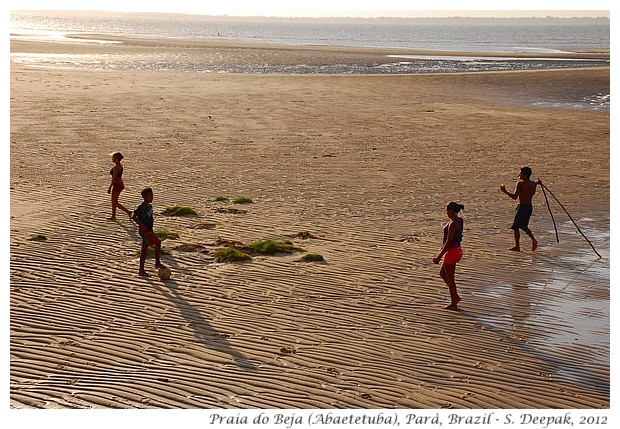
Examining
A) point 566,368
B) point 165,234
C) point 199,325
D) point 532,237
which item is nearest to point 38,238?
point 165,234

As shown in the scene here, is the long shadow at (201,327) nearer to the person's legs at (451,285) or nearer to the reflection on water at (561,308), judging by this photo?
the person's legs at (451,285)

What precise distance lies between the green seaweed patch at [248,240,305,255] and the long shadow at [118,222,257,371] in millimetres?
1511

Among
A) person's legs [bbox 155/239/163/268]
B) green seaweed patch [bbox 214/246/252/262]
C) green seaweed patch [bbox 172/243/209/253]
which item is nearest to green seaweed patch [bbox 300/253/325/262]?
green seaweed patch [bbox 214/246/252/262]

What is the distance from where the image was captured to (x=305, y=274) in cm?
1395

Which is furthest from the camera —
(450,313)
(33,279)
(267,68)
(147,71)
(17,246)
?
(267,68)

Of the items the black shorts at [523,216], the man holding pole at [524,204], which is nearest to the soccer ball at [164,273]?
the man holding pole at [524,204]

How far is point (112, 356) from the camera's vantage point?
407 inches

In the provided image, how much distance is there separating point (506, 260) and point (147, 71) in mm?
43195

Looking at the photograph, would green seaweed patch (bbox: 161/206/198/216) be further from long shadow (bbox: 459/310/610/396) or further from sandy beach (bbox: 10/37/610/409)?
long shadow (bbox: 459/310/610/396)

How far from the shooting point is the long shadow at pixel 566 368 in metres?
9.91

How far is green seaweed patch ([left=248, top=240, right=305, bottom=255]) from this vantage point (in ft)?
49.3

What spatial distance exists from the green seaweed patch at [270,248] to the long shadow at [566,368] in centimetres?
445
